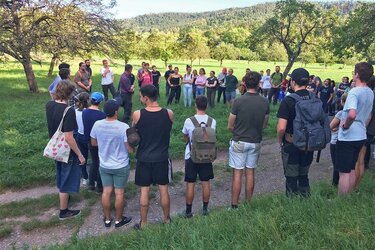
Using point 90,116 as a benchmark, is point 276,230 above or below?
below

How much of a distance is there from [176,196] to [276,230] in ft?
10.5

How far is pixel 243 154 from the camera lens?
5062 millimetres

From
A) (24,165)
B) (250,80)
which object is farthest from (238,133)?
(24,165)

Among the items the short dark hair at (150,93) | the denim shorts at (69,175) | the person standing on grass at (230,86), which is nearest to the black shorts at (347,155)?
the short dark hair at (150,93)

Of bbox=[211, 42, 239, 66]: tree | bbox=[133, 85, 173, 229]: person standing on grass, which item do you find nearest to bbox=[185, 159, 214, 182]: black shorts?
bbox=[133, 85, 173, 229]: person standing on grass

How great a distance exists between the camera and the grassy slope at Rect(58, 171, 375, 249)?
3082 mm

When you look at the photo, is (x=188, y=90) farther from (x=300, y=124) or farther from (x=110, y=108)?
(x=300, y=124)

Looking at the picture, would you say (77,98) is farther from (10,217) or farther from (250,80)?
(250,80)

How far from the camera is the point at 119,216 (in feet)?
16.8

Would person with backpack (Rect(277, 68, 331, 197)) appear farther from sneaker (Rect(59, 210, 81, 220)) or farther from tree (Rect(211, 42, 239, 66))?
tree (Rect(211, 42, 239, 66))

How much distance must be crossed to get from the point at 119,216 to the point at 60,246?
1413mm

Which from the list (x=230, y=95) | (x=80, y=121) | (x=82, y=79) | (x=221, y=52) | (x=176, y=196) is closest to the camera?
(x=80, y=121)

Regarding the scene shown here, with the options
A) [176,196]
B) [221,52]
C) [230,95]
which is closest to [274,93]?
[230,95]

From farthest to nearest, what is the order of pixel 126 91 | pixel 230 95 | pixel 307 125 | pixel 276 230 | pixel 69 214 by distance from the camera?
1. pixel 230 95
2. pixel 126 91
3. pixel 69 214
4. pixel 307 125
5. pixel 276 230
